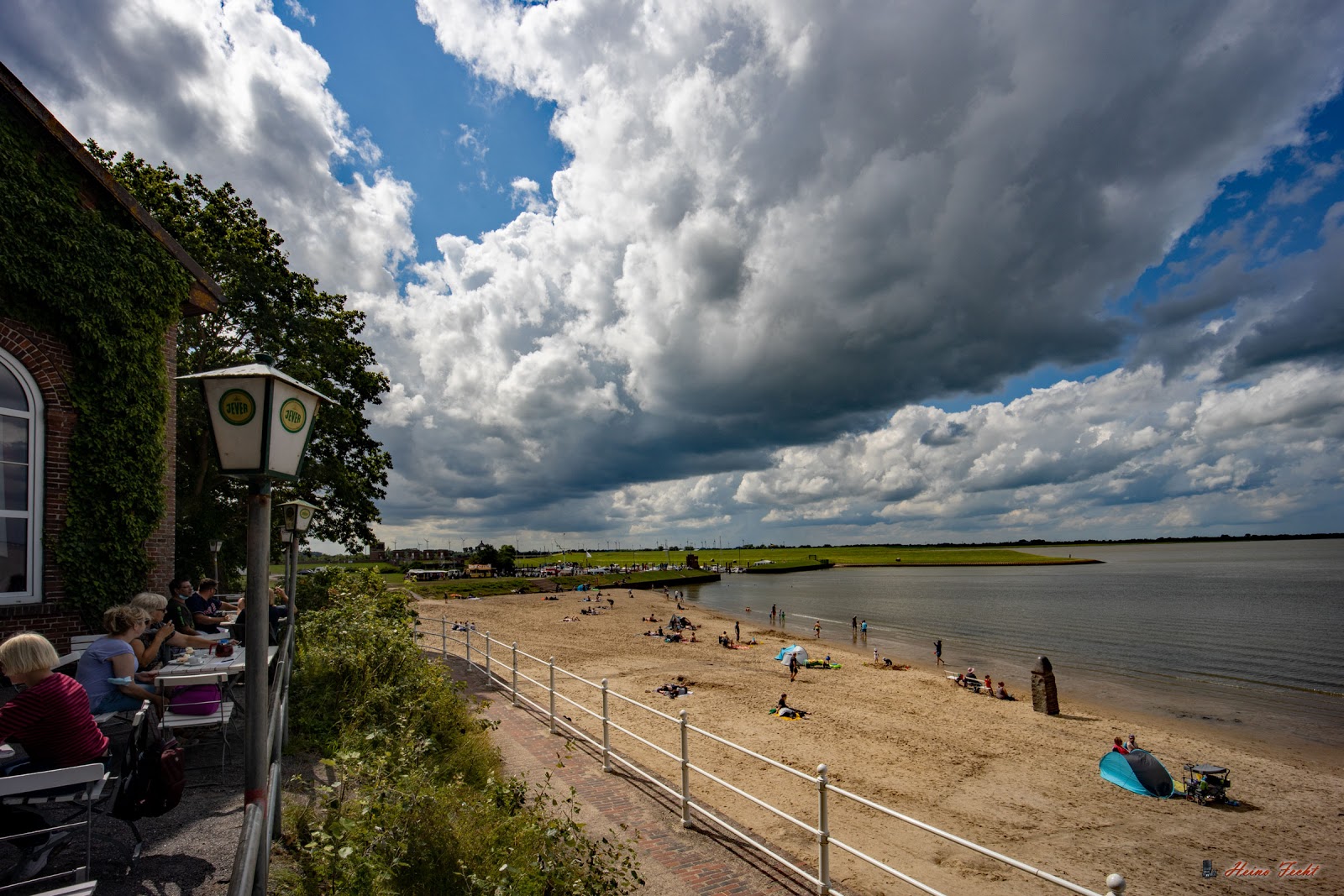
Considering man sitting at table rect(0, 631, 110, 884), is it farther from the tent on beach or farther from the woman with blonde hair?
the tent on beach

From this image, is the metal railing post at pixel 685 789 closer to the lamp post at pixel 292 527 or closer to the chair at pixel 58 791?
the chair at pixel 58 791

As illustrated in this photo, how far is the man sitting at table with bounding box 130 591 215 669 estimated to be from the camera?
6.80 meters

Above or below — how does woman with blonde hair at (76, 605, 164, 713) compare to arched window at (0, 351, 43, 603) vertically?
below

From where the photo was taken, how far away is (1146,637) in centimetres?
3994

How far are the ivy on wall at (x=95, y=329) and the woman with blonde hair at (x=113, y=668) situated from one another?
4.22 metres

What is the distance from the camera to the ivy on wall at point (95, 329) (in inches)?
332

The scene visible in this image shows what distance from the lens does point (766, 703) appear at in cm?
2005

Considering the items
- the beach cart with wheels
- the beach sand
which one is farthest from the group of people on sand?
the beach cart with wheels

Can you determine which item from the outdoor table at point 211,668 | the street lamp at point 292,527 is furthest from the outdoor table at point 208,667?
the street lamp at point 292,527

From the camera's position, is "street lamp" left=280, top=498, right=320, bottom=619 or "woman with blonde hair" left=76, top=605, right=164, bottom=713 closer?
"woman with blonde hair" left=76, top=605, right=164, bottom=713

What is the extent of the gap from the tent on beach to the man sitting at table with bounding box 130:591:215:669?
17.0 meters

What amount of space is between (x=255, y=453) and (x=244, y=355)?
57.6ft

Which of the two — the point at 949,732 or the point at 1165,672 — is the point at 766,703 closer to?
the point at 949,732

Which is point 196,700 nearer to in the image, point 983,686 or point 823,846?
point 823,846
